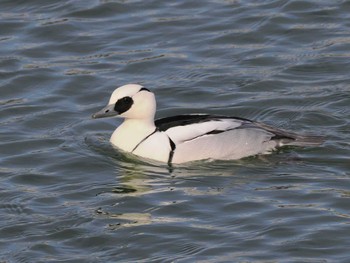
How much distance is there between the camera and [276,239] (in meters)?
12.1

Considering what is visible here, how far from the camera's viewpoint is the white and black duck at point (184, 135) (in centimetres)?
1488

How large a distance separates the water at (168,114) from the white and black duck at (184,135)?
6.5 inches

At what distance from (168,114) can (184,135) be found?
1.73 m

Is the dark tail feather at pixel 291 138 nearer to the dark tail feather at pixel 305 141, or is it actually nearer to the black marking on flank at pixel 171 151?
the dark tail feather at pixel 305 141

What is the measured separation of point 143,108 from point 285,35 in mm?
4602

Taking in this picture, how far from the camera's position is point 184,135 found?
14.9 metres

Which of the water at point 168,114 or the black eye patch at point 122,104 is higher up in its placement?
the black eye patch at point 122,104

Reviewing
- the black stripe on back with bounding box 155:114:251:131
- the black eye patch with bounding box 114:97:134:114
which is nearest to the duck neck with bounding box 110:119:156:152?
the black stripe on back with bounding box 155:114:251:131

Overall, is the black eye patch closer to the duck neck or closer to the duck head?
the duck head

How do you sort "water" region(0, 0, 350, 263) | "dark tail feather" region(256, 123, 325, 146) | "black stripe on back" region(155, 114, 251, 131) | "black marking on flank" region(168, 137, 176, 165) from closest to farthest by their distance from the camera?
1. "water" region(0, 0, 350, 263)
2. "black marking on flank" region(168, 137, 176, 165)
3. "black stripe on back" region(155, 114, 251, 131)
4. "dark tail feather" region(256, 123, 325, 146)

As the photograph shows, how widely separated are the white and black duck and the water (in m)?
0.17

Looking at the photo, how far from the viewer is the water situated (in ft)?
40.2

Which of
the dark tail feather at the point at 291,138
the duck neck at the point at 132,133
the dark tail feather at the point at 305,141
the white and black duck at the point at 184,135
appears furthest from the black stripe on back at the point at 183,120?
the dark tail feather at the point at 305,141

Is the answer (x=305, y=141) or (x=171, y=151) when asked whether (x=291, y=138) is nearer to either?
(x=305, y=141)
